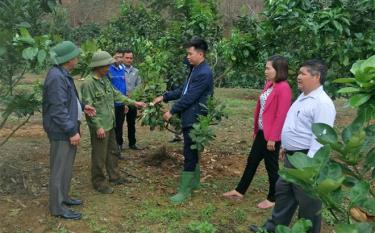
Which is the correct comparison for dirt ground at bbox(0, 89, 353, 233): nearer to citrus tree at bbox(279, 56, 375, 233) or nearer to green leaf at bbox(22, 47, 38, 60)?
green leaf at bbox(22, 47, 38, 60)

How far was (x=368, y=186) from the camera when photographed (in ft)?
6.25

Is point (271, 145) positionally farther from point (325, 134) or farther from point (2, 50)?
point (325, 134)

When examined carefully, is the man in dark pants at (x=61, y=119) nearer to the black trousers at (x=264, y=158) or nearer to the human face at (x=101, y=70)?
the human face at (x=101, y=70)

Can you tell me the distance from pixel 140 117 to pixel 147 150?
1.27 meters

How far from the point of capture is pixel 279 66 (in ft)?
16.0

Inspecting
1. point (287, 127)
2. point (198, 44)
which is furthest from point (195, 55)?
point (287, 127)

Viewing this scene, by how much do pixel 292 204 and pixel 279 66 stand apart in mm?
1366

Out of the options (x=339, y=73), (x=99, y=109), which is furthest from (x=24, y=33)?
(x=339, y=73)

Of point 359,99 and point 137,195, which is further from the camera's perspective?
point 137,195

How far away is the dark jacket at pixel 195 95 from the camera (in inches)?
209

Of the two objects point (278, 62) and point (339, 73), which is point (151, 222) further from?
point (339, 73)

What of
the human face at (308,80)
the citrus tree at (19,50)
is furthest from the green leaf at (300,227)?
the citrus tree at (19,50)

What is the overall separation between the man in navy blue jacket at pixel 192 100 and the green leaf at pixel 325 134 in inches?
130

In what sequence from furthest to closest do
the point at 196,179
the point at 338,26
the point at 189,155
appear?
the point at 196,179 < the point at 189,155 < the point at 338,26
